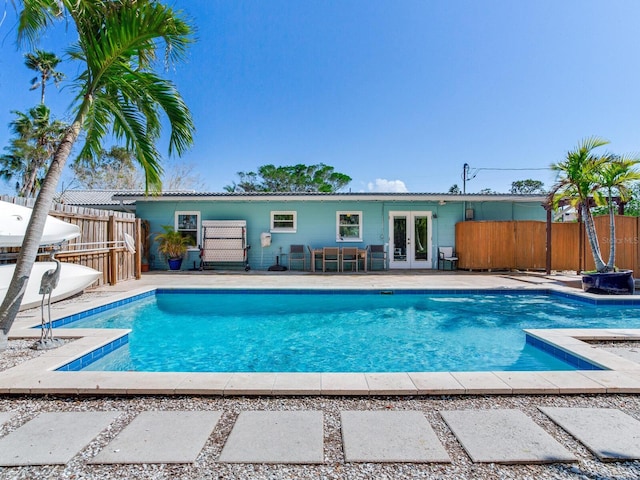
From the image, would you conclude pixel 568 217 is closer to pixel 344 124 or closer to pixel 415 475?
pixel 344 124

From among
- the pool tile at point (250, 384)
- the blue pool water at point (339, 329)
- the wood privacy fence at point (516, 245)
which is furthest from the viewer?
the wood privacy fence at point (516, 245)

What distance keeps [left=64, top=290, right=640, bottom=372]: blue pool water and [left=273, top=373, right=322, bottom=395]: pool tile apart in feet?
3.70

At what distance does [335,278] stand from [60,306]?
5.93 m

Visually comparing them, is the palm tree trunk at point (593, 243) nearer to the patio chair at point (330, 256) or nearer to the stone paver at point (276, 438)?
the patio chair at point (330, 256)

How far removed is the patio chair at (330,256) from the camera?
437 inches

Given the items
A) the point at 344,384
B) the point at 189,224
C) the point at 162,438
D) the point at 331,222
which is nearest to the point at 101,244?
the point at 189,224

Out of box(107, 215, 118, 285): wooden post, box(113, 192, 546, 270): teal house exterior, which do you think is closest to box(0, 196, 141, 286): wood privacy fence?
box(107, 215, 118, 285): wooden post

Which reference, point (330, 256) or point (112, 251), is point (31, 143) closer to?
point (112, 251)

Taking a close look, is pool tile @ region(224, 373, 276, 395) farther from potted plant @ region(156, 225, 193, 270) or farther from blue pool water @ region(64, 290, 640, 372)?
potted plant @ region(156, 225, 193, 270)

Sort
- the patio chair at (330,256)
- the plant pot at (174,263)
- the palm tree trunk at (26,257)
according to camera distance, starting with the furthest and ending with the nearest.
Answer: the plant pot at (174,263), the patio chair at (330,256), the palm tree trunk at (26,257)

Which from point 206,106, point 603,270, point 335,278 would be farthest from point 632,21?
point 206,106

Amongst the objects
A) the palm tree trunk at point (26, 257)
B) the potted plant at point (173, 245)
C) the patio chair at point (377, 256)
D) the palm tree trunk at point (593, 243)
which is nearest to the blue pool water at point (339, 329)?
the palm tree trunk at point (26, 257)

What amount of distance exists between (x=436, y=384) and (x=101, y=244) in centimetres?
774

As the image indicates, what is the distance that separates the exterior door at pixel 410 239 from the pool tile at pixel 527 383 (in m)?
9.08
